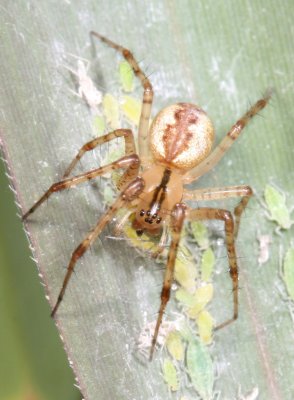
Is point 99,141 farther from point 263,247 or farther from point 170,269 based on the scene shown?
point 263,247

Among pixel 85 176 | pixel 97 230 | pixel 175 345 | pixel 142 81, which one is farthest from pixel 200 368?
pixel 142 81

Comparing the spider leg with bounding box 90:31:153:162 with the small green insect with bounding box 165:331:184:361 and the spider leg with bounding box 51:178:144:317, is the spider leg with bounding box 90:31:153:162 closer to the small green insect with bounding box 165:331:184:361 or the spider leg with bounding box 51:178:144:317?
the spider leg with bounding box 51:178:144:317

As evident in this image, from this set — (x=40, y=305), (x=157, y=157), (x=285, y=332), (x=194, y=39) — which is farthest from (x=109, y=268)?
(x=194, y=39)

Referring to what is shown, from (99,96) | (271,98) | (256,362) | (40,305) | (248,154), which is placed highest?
(99,96)

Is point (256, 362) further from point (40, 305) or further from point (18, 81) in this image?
point (18, 81)

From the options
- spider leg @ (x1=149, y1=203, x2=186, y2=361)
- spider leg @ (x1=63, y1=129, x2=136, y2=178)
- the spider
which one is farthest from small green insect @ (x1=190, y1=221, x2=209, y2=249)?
spider leg @ (x1=63, y1=129, x2=136, y2=178)

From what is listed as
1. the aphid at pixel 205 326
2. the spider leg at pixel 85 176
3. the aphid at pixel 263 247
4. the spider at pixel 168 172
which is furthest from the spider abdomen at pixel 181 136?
the aphid at pixel 205 326
